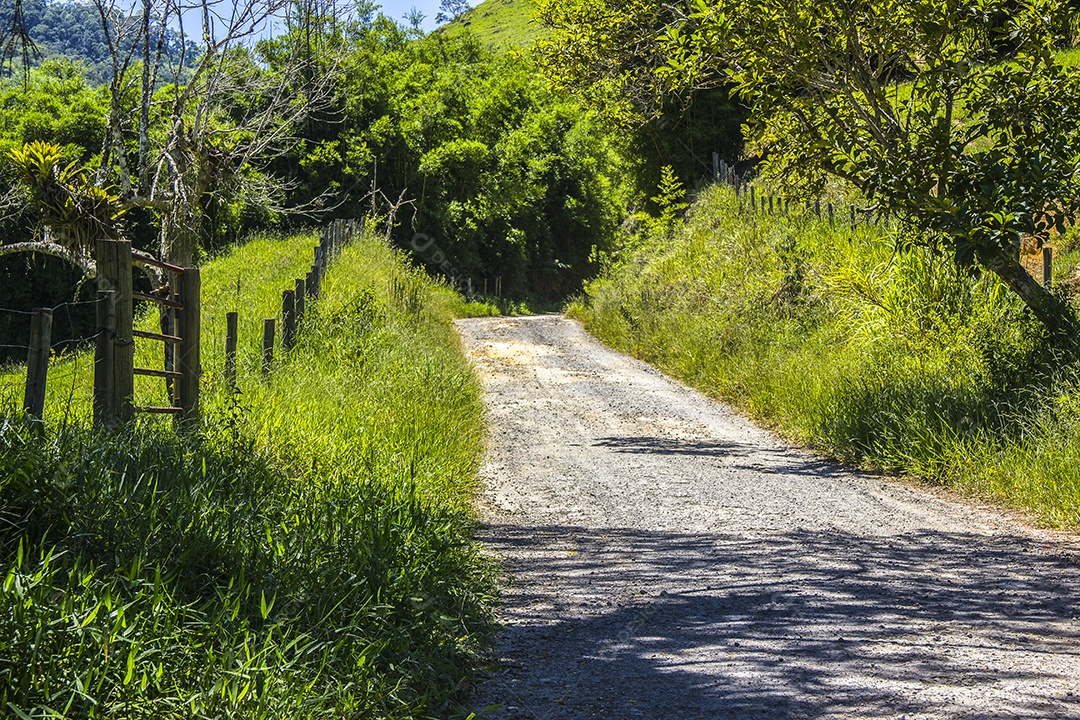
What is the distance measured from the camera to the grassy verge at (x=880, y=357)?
834cm

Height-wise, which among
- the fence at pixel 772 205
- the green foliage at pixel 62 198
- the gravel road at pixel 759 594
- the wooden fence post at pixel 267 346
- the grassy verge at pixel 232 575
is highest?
the fence at pixel 772 205

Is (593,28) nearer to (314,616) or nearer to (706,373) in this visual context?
(706,373)

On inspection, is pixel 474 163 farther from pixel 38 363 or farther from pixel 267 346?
pixel 38 363

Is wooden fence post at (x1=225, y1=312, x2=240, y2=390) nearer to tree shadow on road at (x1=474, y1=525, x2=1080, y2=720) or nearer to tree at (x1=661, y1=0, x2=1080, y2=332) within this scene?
tree shadow on road at (x1=474, y1=525, x2=1080, y2=720)

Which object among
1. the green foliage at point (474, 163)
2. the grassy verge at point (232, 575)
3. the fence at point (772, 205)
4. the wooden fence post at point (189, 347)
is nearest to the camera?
the grassy verge at point (232, 575)

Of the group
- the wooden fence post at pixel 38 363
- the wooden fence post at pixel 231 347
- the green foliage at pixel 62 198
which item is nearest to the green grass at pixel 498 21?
the green foliage at pixel 62 198

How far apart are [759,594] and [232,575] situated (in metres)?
2.84

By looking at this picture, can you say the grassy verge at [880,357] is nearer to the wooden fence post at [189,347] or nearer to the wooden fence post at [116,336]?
the wooden fence post at [189,347]

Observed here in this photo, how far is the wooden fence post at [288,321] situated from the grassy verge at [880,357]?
588cm

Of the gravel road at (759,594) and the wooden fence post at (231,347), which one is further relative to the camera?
the wooden fence post at (231,347)

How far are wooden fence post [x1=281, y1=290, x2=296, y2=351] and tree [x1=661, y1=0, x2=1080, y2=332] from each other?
533 cm

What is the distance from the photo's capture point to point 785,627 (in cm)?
496

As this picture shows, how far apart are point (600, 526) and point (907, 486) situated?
3061mm

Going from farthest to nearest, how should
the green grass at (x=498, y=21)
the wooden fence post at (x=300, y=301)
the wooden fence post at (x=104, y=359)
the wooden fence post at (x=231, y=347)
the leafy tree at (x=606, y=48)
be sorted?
the green grass at (x=498, y=21), the wooden fence post at (x=300, y=301), the leafy tree at (x=606, y=48), the wooden fence post at (x=231, y=347), the wooden fence post at (x=104, y=359)
